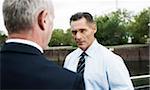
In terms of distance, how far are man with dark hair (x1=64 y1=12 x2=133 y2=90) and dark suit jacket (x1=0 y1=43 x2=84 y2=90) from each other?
1232mm

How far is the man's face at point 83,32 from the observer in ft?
9.52

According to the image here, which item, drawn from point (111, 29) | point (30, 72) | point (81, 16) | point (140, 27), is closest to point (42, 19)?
point (30, 72)

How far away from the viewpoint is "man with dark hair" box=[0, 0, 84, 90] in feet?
4.40

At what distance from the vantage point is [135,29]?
162ft

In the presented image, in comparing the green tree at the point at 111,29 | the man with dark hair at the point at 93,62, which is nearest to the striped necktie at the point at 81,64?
the man with dark hair at the point at 93,62

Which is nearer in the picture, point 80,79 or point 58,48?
point 80,79

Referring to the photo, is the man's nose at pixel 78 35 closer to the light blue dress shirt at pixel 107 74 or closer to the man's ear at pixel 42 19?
the light blue dress shirt at pixel 107 74

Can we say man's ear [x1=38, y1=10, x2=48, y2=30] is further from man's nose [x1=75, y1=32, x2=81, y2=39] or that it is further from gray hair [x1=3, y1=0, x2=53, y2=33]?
man's nose [x1=75, y1=32, x2=81, y2=39]

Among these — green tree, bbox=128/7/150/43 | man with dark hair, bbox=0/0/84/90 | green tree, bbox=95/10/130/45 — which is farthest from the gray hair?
green tree, bbox=128/7/150/43

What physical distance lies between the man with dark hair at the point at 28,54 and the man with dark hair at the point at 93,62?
1.23 metres

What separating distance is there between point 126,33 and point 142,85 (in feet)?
147

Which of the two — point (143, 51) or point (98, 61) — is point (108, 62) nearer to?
point (98, 61)

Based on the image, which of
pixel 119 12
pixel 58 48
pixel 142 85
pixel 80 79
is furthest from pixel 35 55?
pixel 119 12

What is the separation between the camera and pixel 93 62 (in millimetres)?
2750
